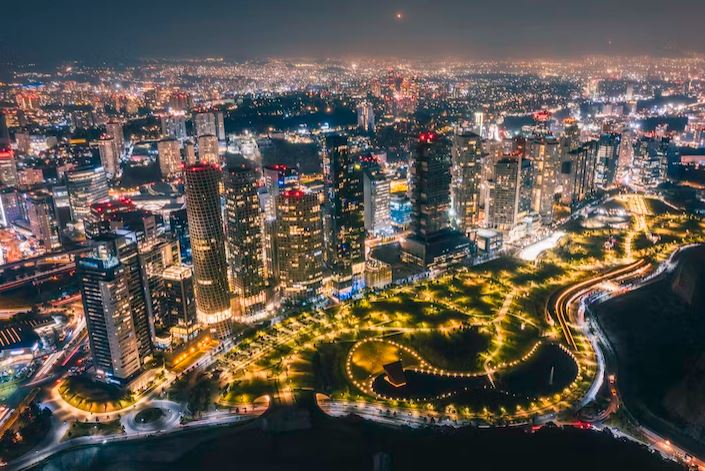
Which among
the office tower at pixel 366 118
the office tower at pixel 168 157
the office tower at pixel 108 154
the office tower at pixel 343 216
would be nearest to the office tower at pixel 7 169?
the office tower at pixel 108 154

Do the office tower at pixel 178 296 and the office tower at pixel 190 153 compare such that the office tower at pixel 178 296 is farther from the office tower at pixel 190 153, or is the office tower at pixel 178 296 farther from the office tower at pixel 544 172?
the office tower at pixel 190 153

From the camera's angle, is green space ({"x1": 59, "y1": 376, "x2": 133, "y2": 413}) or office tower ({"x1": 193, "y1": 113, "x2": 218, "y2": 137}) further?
office tower ({"x1": 193, "y1": 113, "x2": 218, "y2": 137})

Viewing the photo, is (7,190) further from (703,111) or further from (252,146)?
(703,111)

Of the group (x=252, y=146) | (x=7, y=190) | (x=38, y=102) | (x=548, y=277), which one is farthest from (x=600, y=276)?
(x=38, y=102)

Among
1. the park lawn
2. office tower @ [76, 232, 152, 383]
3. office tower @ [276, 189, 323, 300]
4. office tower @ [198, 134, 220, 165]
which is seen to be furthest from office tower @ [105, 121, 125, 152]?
the park lawn

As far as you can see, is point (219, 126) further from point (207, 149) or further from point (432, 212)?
point (432, 212)

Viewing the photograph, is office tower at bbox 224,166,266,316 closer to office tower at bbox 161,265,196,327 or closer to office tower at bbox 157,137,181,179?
office tower at bbox 161,265,196,327
